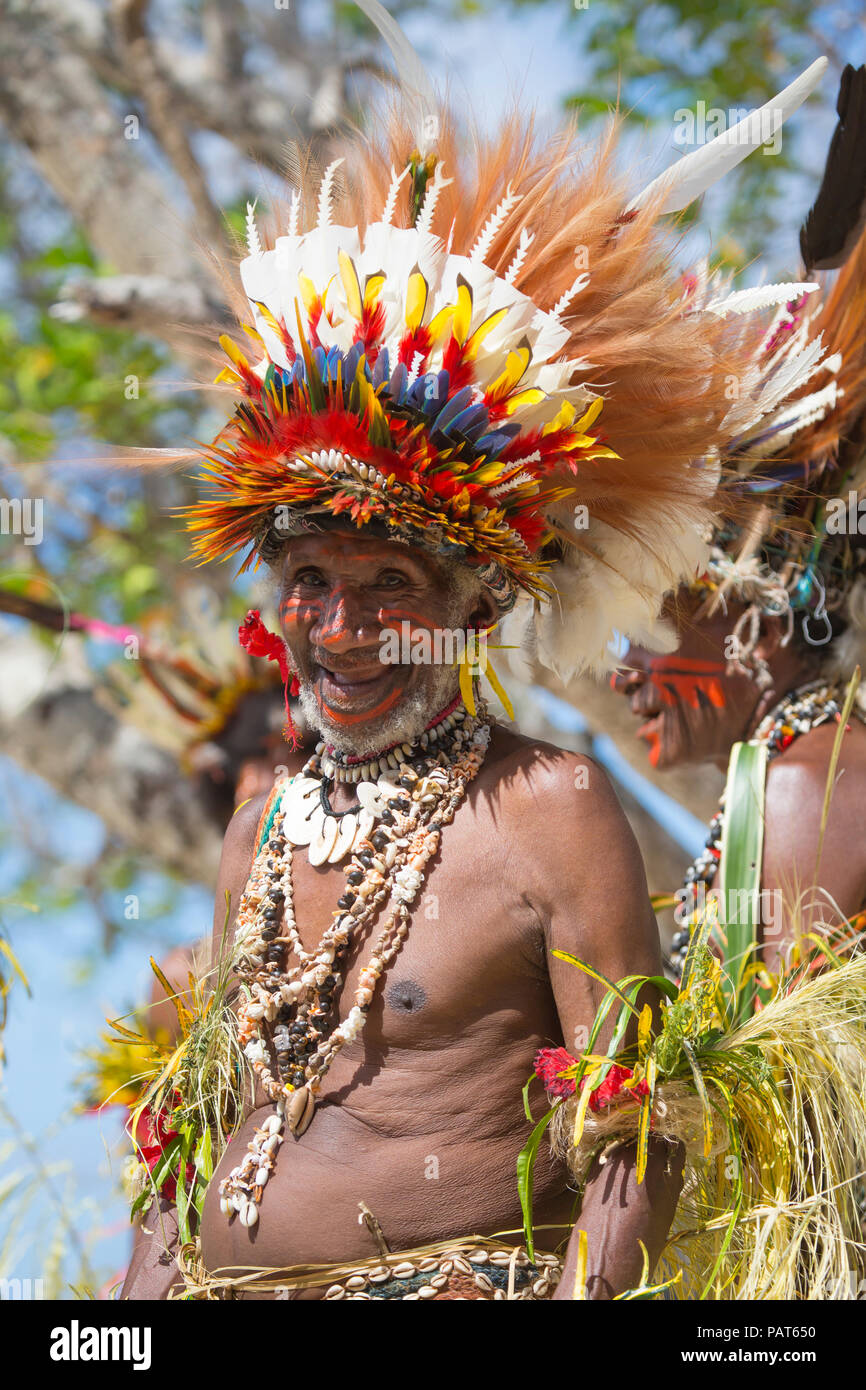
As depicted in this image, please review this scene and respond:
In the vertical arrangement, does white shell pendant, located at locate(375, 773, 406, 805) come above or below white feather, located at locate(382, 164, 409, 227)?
below

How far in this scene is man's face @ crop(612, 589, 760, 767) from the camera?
3.62 metres

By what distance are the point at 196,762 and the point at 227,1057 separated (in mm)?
3307

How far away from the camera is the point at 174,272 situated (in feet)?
22.7

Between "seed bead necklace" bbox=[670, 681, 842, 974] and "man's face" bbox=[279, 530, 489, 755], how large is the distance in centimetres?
117

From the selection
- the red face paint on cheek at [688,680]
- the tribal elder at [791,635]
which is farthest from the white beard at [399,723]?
the red face paint on cheek at [688,680]

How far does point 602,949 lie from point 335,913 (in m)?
0.52

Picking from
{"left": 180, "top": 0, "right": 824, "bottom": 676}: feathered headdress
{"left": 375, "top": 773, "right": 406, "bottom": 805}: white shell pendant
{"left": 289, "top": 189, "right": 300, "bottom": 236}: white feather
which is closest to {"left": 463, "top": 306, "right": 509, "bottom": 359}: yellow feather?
{"left": 180, "top": 0, "right": 824, "bottom": 676}: feathered headdress

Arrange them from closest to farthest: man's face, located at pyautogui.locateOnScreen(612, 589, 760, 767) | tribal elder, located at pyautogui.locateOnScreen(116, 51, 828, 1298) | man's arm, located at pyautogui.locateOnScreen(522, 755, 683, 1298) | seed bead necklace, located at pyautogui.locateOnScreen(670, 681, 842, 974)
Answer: man's arm, located at pyautogui.locateOnScreen(522, 755, 683, 1298) → tribal elder, located at pyautogui.locateOnScreen(116, 51, 828, 1298) → seed bead necklace, located at pyautogui.locateOnScreen(670, 681, 842, 974) → man's face, located at pyautogui.locateOnScreen(612, 589, 760, 767)

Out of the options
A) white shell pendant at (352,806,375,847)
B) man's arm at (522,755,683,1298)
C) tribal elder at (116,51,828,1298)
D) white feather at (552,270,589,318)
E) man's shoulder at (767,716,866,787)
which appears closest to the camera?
man's arm at (522,755,683,1298)

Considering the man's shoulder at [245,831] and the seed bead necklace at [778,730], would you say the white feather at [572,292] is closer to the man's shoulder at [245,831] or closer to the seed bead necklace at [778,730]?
the man's shoulder at [245,831]

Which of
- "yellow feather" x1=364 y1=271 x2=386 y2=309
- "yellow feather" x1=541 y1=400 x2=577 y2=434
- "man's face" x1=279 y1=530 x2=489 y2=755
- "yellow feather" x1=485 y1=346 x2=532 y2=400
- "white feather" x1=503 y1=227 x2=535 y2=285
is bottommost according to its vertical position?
"man's face" x1=279 y1=530 x2=489 y2=755

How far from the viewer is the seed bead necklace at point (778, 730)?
346cm

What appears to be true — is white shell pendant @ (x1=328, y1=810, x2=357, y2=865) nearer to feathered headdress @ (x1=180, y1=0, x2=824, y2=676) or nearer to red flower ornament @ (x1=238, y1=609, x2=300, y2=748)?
red flower ornament @ (x1=238, y1=609, x2=300, y2=748)

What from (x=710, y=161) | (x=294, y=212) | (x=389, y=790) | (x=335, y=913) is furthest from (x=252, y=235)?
(x=335, y=913)
